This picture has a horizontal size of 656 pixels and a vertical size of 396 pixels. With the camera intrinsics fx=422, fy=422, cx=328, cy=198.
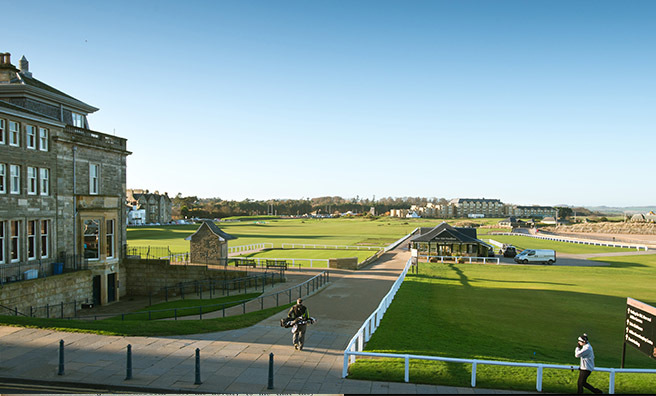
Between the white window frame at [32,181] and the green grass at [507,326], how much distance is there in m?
21.6

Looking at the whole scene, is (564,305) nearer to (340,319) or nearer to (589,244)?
(340,319)

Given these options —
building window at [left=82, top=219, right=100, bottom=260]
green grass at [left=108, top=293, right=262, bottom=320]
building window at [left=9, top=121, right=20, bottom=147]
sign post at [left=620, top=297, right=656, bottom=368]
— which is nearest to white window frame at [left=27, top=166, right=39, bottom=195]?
building window at [left=9, top=121, right=20, bottom=147]

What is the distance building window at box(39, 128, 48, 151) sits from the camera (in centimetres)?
2517

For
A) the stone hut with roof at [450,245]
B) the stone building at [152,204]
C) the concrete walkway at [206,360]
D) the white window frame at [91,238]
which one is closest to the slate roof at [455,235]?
the stone hut with roof at [450,245]

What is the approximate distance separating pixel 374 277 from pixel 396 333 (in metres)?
15.7

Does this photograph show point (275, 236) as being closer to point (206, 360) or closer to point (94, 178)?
point (94, 178)

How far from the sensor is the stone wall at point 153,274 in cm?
3162

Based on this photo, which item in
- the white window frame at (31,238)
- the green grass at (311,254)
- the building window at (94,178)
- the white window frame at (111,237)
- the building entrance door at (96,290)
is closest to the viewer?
the white window frame at (31,238)

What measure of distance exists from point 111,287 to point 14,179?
10162 millimetres

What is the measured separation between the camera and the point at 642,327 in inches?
434

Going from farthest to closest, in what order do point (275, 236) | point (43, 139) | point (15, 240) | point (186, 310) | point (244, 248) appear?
point (275, 236), point (244, 248), point (43, 139), point (15, 240), point (186, 310)

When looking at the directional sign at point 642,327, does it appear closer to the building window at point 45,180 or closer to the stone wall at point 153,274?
the stone wall at point 153,274

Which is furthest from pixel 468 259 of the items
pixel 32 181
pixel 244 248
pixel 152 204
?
pixel 152 204

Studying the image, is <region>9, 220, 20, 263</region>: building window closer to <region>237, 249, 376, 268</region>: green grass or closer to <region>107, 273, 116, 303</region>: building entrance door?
<region>107, 273, 116, 303</region>: building entrance door
